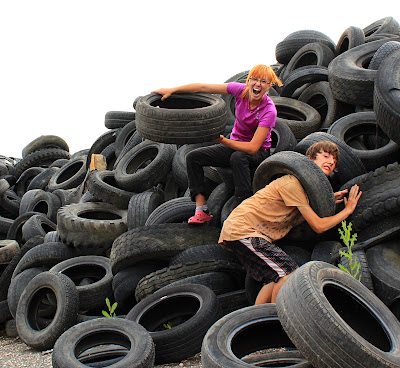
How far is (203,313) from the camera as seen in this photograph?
399 centimetres

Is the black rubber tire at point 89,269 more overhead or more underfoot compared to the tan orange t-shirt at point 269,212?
more underfoot

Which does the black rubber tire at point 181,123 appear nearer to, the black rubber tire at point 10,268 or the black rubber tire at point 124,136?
the black rubber tire at point 10,268

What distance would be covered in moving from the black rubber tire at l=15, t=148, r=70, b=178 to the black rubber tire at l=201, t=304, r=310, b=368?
32.0 feet

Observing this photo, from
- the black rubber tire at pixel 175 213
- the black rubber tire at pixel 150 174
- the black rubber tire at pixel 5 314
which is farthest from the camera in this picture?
the black rubber tire at pixel 150 174

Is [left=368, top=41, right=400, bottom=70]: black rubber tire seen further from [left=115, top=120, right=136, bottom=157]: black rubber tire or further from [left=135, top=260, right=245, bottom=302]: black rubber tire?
[left=115, top=120, right=136, bottom=157]: black rubber tire

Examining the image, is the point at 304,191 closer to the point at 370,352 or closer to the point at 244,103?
the point at 244,103

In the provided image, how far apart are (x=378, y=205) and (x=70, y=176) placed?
25.0ft

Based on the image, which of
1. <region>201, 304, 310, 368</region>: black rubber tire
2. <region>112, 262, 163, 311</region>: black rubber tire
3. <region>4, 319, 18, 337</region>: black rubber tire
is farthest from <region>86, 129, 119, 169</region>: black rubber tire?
<region>201, 304, 310, 368</region>: black rubber tire

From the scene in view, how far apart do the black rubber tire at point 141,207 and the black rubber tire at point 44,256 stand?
2.95 ft

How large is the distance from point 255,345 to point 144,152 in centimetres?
478

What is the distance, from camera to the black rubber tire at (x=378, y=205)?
14.1 feet

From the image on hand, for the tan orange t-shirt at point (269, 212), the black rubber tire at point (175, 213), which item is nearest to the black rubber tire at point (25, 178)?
the black rubber tire at point (175, 213)

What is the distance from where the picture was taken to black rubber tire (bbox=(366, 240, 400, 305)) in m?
3.83

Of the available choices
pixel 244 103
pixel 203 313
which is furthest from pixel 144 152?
pixel 203 313
